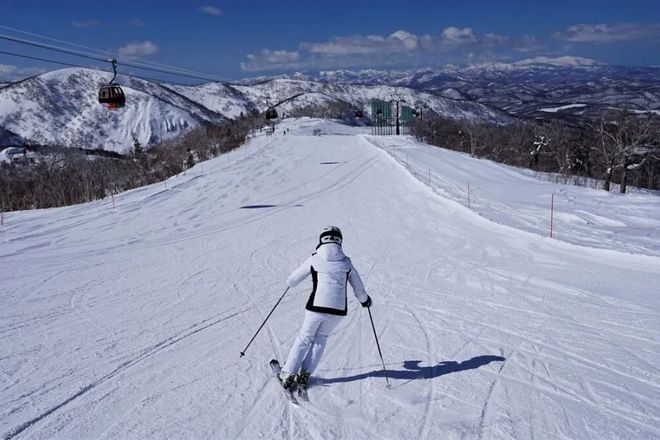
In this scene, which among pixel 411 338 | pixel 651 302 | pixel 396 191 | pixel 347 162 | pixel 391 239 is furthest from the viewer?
pixel 347 162

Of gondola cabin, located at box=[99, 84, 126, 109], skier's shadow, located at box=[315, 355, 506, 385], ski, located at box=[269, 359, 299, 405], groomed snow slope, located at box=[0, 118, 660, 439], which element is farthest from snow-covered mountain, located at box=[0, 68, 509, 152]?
skier's shadow, located at box=[315, 355, 506, 385]

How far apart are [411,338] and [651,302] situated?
4.67m

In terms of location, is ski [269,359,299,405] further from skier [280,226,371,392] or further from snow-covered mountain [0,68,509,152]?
snow-covered mountain [0,68,509,152]

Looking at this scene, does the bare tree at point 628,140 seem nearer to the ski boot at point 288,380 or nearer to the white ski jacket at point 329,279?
the white ski jacket at point 329,279

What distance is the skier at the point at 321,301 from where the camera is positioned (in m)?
5.26

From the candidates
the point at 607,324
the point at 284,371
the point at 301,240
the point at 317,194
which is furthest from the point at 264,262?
the point at 317,194

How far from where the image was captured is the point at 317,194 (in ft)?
75.5

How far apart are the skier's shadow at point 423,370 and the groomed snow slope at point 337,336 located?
28 millimetres

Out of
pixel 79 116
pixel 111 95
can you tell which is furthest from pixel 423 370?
pixel 79 116

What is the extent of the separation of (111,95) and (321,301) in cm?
2080

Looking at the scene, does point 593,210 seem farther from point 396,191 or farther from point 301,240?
point 301,240

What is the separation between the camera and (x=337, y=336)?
7.20 metres

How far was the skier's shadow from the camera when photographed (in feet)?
19.4

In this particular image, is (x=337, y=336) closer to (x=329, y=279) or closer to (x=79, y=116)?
(x=329, y=279)
